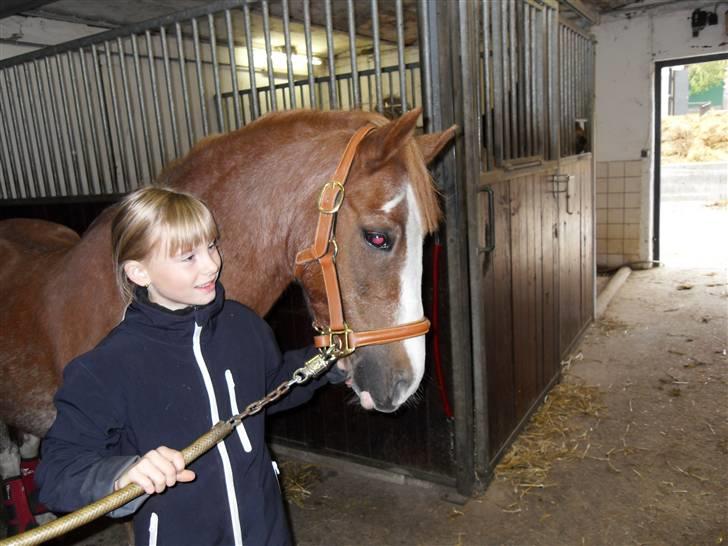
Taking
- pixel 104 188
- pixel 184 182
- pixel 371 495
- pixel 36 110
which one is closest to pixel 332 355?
pixel 184 182

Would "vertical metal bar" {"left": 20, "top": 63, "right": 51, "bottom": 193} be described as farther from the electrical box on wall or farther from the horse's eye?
the electrical box on wall

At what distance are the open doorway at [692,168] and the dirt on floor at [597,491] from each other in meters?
Result: 3.61

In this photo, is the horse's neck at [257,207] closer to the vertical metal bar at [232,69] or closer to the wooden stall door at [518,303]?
the vertical metal bar at [232,69]

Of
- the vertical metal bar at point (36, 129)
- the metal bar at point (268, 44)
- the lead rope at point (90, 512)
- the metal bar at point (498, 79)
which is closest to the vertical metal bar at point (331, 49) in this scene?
the metal bar at point (268, 44)

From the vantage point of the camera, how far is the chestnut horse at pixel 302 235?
1212 millimetres

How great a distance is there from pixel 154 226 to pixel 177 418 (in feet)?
1.21

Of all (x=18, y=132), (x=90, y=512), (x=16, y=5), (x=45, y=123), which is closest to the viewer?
(x=90, y=512)

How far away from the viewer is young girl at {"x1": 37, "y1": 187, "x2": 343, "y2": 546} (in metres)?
0.98

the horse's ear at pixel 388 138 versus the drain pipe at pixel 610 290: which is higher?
the horse's ear at pixel 388 138

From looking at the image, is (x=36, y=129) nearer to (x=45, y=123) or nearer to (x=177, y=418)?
(x=45, y=123)

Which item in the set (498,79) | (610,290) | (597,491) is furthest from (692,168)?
(597,491)

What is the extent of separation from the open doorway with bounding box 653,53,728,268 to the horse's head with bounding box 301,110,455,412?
590cm

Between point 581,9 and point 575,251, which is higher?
point 581,9

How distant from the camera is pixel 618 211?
6383mm
